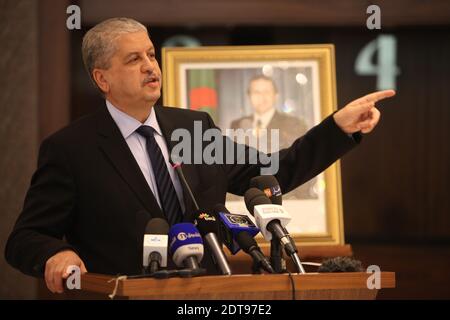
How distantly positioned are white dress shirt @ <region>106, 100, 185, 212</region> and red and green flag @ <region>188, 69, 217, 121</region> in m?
1.06

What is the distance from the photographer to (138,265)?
246 centimetres

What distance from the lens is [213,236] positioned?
80.2 inches

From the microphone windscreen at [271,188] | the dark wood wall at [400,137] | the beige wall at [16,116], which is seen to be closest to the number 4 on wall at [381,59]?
the dark wood wall at [400,137]

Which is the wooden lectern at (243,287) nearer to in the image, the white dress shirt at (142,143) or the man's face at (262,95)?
the white dress shirt at (142,143)

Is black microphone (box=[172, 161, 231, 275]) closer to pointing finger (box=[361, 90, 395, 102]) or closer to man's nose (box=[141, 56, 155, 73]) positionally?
man's nose (box=[141, 56, 155, 73])

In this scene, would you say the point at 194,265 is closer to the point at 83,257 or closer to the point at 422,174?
the point at 83,257

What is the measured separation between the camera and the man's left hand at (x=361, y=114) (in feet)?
7.79

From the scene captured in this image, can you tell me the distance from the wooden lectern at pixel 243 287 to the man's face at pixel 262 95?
1.90 metres

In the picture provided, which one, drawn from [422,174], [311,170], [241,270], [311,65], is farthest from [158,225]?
[422,174]

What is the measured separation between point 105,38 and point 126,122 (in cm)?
29

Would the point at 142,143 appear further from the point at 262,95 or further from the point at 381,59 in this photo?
the point at 381,59

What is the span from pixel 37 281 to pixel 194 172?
2.19 meters

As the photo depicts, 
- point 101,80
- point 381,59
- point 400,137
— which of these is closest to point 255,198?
point 101,80
